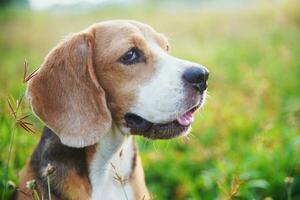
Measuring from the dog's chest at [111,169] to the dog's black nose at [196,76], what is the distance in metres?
0.73

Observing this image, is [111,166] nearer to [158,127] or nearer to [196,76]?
[158,127]

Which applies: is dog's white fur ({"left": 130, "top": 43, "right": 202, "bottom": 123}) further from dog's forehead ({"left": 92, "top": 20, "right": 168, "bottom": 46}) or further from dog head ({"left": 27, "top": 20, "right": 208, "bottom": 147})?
dog's forehead ({"left": 92, "top": 20, "right": 168, "bottom": 46})

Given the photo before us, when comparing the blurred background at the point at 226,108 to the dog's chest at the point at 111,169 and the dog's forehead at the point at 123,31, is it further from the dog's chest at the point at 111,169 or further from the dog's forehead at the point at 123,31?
the dog's forehead at the point at 123,31

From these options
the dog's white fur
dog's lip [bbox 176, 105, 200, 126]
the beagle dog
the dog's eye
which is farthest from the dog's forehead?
dog's lip [bbox 176, 105, 200, 126]

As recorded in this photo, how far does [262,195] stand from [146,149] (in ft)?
6.11

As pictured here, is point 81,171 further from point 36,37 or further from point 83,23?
point 83,23

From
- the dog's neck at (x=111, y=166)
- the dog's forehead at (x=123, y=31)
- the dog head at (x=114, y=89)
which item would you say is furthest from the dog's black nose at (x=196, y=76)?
the dog's neck at (x=111, y=166)

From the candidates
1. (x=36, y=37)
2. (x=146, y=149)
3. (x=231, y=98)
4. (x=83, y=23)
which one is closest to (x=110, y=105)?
(x=146, y=149)

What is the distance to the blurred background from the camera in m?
5.04

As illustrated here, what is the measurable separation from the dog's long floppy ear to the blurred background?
0.71 ft

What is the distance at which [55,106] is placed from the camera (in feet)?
12.5

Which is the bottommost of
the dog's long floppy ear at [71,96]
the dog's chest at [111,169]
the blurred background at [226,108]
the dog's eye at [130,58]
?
the blurred background at [226,108]

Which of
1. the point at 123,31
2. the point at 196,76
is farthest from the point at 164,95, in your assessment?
the point at 123,31

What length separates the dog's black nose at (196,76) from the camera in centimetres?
362
